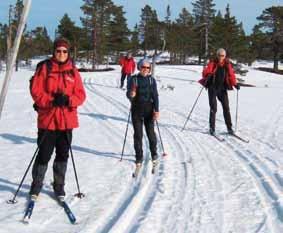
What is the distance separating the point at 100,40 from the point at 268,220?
57389mm

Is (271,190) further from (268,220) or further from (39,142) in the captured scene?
(39,142)

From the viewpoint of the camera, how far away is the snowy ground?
551cm

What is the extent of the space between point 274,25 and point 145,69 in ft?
199

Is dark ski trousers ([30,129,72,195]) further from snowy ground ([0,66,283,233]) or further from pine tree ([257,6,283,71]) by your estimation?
pine tree ([257,6,283,71])

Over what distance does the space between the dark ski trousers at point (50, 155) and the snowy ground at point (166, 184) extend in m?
0.28

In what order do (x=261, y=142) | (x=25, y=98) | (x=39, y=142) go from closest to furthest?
(x=39, y=142) < (x=261, y=142) < (x=25, y=98)

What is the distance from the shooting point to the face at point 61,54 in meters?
5.79

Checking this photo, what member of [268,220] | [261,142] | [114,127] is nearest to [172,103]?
[114,127]

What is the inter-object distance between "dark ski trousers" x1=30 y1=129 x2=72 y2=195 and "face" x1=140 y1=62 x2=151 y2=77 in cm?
227

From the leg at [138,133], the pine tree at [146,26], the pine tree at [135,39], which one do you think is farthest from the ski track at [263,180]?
the pine tree at [135,39]

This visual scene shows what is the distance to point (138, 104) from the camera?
8148 millimetres

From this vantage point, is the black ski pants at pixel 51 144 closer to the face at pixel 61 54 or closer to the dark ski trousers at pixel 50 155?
the dark ski trousers at pixel 50 155

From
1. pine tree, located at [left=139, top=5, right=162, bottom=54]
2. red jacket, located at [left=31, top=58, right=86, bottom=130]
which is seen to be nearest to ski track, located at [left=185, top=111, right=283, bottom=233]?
red jacket, located at [left=31, top=58, right=86, bottom=130]

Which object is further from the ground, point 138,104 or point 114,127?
point 138,104
